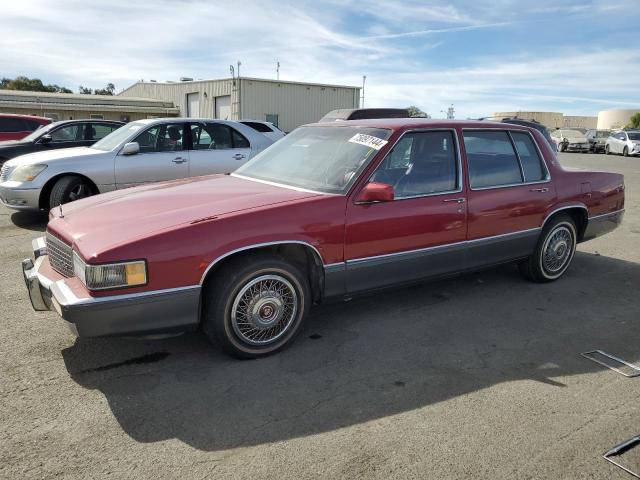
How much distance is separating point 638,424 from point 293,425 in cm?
190

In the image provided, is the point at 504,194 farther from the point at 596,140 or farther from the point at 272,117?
the point at 596,140

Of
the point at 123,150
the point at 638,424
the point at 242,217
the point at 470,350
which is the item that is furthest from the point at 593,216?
the point at 123,150

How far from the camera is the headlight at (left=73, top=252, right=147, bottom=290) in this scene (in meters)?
2.97

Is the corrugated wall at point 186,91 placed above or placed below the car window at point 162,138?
above

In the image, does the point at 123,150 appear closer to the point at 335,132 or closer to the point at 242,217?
the point at 335,132

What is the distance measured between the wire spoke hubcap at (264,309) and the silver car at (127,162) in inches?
191

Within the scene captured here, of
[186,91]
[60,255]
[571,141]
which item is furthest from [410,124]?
[186,91]

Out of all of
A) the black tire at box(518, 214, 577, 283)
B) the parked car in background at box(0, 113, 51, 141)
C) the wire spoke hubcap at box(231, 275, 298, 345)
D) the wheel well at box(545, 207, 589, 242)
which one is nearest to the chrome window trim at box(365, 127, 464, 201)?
the wire spoke hubcap at box(231, 275, 298, 345)

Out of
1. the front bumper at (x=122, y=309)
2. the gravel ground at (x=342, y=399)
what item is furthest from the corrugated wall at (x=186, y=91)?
the front bumper at (x=122, y=309)

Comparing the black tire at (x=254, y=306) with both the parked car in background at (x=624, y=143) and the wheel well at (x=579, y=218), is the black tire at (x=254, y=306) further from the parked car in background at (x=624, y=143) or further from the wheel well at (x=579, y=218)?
the parked car in background at (x=624, y=143)

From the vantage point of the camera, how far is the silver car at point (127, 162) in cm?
751

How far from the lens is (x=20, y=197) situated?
24.5ft

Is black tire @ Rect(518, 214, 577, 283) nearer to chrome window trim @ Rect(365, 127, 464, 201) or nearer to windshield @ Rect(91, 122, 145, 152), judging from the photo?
chrome window trim @ Rect(365, 127, 464, 201)

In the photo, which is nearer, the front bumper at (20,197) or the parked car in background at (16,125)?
the front bumper at (20,197)
